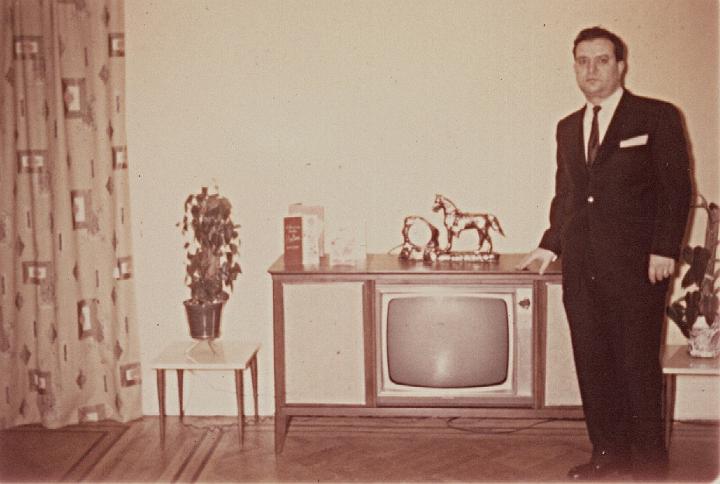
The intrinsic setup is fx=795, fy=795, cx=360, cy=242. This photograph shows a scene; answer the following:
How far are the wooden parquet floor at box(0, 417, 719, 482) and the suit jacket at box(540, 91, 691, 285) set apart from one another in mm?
904

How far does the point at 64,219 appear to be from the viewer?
362 centimetres

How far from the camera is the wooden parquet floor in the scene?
3.12 metres

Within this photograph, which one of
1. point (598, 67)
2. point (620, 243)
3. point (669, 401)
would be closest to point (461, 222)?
point (620, 243)

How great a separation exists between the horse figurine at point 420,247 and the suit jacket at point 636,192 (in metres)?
0.72

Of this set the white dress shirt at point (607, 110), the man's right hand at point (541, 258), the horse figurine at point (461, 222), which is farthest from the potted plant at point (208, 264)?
the white dress shirt at point (607, 110)

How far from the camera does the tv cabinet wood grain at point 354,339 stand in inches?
126

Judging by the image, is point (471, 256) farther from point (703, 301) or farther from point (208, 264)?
point (208, 264)

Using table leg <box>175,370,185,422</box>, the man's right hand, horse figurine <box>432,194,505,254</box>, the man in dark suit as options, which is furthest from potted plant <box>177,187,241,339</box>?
the man in dark suit

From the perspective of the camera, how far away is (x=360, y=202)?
3697 millimetres

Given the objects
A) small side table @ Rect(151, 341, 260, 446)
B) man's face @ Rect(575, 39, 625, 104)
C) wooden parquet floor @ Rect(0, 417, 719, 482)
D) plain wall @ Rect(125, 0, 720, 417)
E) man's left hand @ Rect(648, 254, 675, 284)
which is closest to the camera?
man's left hand @ Rect(648, 254, 675, 284)

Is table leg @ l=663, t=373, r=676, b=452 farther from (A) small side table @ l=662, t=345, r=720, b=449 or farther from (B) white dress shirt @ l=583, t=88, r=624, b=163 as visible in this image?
(B) white dress shirt @ l=583, t=88, r=624, b=163

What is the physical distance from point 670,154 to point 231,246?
6.01 ft

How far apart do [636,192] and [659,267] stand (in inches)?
11.0

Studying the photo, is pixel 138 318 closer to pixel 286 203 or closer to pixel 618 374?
pixel 286 203
